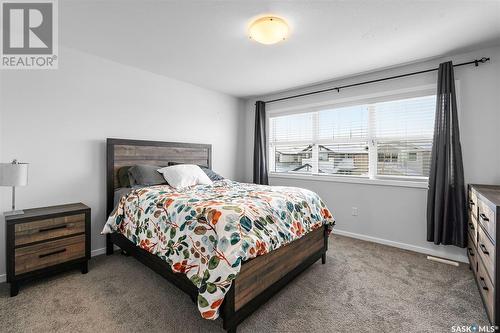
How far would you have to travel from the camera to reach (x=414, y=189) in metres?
2.96

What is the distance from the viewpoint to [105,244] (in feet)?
9.45

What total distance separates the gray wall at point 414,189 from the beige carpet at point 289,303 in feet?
2.04

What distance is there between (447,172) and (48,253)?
408 cm

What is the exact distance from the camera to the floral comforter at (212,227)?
1.45 metres

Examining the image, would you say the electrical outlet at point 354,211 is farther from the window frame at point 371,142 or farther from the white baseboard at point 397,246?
the window frame at point 371,142

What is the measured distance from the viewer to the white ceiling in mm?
1867

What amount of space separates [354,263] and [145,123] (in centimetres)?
314

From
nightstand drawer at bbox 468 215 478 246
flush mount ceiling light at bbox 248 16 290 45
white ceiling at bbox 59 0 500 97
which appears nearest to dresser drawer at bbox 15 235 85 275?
white ceiling at bbox 59 0 500 97

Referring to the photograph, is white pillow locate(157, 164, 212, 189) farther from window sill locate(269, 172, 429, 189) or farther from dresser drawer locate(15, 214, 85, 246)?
window sill locate(269, 172, 429, 189)

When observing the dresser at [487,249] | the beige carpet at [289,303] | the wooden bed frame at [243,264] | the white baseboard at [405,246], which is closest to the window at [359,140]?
the white baseboard at [405,246]

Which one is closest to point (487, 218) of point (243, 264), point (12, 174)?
point (243, 264)

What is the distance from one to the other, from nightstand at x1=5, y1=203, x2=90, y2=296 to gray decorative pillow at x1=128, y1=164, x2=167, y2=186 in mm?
613

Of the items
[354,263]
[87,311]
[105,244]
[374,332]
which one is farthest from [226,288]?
[105,244]

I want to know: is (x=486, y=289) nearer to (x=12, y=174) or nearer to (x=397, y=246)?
(x=397, y=246)
